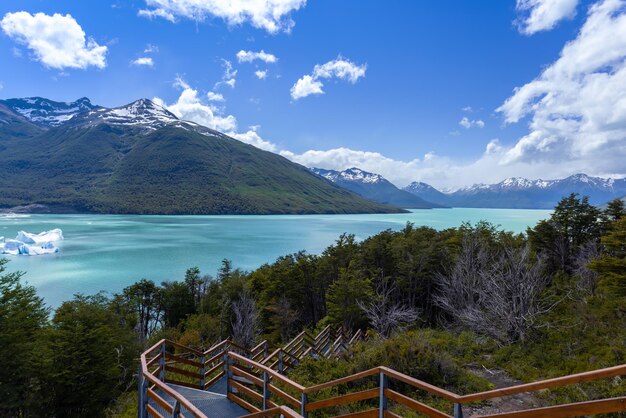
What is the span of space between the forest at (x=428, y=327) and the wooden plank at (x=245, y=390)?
2.76 m

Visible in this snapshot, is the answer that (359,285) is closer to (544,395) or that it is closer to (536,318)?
(536,318)

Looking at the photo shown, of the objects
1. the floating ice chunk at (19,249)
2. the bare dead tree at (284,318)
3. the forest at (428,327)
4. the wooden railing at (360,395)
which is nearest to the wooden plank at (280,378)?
the wooden railing at (360,395)

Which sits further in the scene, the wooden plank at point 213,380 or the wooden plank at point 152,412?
the wooden plank at point 213,380

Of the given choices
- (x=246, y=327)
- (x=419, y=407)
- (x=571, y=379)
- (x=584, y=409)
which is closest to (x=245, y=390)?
(x=419, y=407)

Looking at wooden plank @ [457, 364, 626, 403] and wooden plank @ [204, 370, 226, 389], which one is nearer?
wooden plank @ [457, 364, 626, 403]

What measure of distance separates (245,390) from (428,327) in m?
16.8

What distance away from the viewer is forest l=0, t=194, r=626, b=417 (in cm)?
962

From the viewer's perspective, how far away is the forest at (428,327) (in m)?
9.62

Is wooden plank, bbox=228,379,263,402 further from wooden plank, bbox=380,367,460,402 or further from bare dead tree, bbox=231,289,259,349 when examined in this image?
bare dead tree, bbox=231,289,259,349

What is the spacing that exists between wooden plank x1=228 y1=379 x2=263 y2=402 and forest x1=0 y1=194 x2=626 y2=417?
9.07 ft

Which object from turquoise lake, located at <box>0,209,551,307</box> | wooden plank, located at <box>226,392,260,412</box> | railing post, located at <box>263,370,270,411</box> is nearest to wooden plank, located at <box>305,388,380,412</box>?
railing post, located at <box>263,370,270,411</box>

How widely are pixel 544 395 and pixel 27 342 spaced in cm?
1709

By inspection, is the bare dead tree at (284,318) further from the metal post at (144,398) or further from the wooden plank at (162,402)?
the wooden plank at (162,402)

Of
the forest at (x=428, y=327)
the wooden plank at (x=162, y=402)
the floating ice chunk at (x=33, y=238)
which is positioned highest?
the wooden plank at (x=162, y=402)
